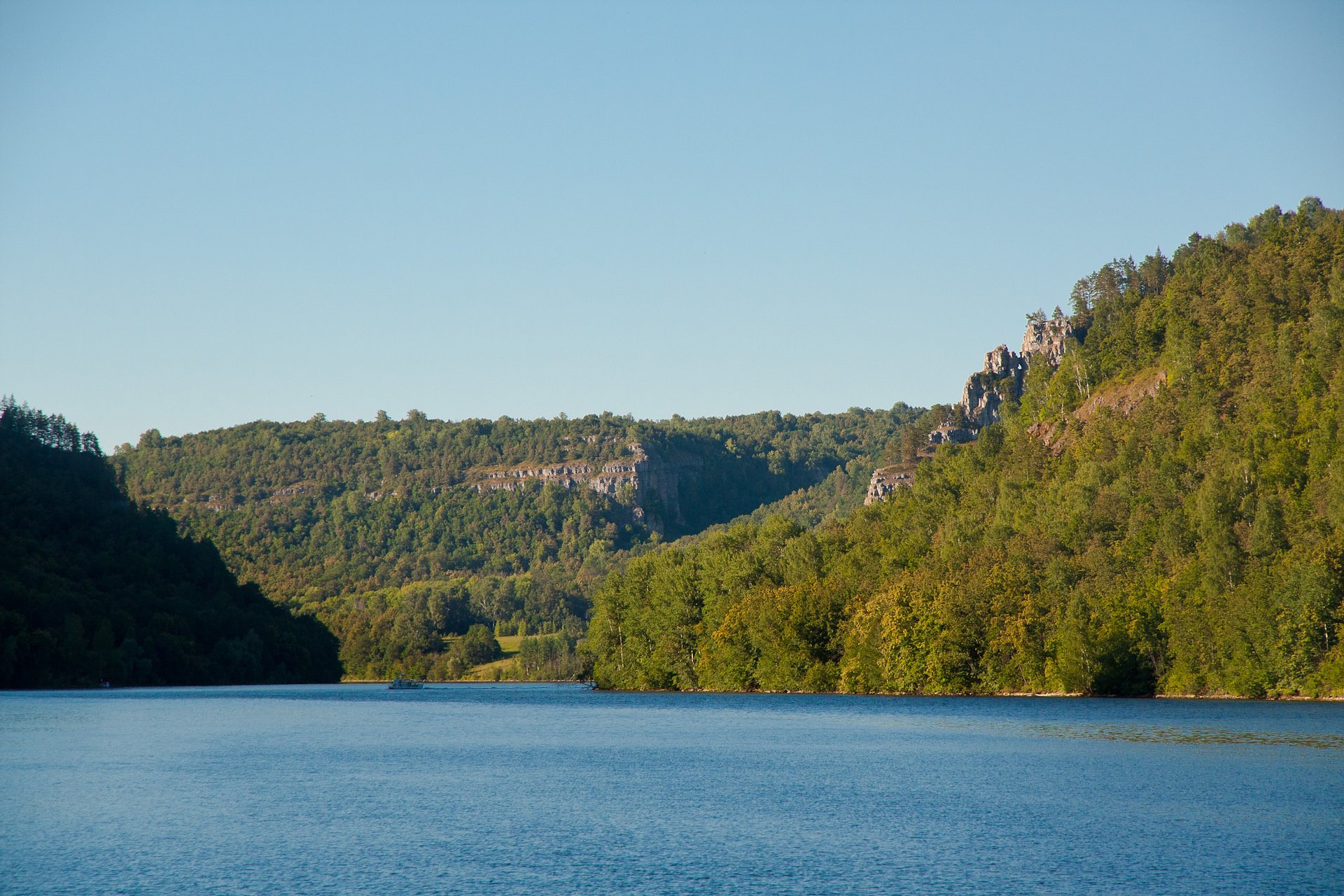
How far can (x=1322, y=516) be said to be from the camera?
114 m

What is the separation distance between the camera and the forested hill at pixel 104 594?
460ft

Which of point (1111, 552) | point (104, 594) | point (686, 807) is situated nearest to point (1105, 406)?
point (1111, 552)

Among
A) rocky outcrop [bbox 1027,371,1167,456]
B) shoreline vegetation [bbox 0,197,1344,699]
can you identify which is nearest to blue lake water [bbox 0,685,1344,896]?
shoreline vegetation [bbox 0,197,1344,699]

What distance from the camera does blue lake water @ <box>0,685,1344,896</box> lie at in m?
36.8

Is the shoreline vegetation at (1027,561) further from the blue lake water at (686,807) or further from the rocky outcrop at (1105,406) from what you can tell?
the blue lake water at (686,807)

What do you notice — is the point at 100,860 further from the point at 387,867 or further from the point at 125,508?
the point at 125,508

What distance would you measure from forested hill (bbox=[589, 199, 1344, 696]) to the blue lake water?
808 inches

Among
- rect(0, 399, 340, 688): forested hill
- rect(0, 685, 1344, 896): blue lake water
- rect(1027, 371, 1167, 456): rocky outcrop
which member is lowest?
rect(0, 685, 1344, 896): blue lake water

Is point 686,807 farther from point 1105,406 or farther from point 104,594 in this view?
point 1105,406

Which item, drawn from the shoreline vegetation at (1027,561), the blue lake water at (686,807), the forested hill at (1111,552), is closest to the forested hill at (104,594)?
the shoreline vegetation at (1027,561)

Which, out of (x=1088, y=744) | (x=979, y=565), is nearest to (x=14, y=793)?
(x=1088, y=744)

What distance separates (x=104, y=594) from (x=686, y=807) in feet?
416

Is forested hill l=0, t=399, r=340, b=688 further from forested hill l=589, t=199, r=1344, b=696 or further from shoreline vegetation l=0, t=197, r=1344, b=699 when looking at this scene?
forested hill l=589, t=199, r=1344, b=696

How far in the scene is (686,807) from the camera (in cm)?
5003
